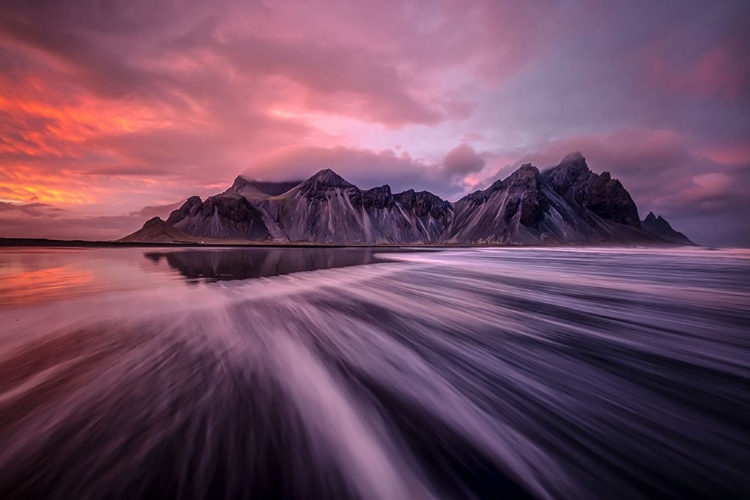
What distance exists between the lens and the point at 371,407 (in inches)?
168

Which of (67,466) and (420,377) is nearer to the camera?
(67,466)

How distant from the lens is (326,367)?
5.73m

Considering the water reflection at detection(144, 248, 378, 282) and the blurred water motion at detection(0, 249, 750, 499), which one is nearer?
the blurred water motion at detection(0, 249, 750, 499)

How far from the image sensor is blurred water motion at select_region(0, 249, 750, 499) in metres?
2.85

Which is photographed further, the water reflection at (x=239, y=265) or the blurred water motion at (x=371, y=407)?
the water reflection at (x=239, y=265)

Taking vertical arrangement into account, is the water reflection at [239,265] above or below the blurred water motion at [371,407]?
below

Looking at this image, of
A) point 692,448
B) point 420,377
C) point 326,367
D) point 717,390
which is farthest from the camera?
point 326,367

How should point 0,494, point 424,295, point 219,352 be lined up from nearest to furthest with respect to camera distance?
point 0,494 < point 219,352 < point 424,295

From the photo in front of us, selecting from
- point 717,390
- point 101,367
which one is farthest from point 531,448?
point 101,367

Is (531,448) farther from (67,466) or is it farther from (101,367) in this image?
(101,367)

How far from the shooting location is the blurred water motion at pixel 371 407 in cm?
285

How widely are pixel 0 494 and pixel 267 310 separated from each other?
753 centimetres

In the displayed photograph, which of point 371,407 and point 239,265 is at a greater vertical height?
point 371,407

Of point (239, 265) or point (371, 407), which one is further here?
point (239, 265)
